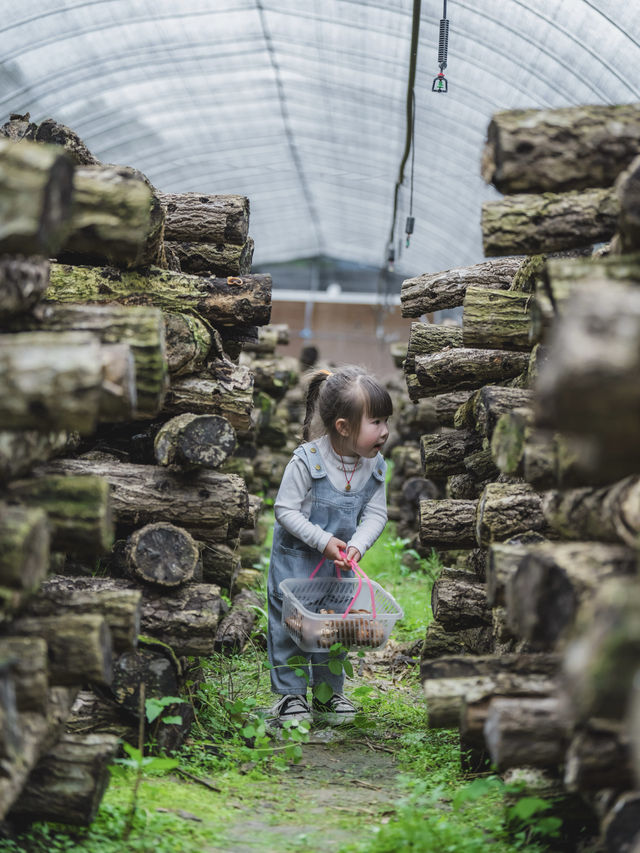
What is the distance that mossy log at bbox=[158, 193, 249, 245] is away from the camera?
5.06 meters

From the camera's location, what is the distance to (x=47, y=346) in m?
2.32

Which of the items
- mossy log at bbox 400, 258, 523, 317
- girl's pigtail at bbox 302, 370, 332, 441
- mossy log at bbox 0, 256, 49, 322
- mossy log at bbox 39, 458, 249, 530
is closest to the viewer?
mossy log at bbox 0, 256, 49, 322

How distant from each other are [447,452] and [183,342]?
200 centimetres

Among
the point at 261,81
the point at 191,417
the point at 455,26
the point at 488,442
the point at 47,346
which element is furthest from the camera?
the point at 261,81

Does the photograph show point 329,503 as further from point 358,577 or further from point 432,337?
point 432,337

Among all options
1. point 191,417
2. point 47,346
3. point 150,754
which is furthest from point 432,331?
point 47,346

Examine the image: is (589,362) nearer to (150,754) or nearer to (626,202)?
(626,202)

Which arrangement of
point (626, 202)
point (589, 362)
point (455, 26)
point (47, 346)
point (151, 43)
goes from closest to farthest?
point (589, 362) < point (47, 346) < point (626, 202) < point (455, 26) < point (151, 43)

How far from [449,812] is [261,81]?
11153 mm

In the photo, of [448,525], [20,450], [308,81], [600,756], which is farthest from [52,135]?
[308,81]

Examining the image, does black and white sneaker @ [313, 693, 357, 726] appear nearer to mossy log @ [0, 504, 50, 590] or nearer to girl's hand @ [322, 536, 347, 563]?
girl's hand @ [322, 536, 347, 563]

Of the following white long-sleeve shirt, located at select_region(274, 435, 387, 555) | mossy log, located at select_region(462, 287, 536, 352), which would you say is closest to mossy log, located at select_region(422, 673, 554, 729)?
white long-sleeve shirt, located at select_region(274, 435, 387, 555)

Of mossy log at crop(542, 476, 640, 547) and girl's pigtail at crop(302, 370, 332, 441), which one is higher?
girl's pigtail at crop(302, 370, 332, 441)

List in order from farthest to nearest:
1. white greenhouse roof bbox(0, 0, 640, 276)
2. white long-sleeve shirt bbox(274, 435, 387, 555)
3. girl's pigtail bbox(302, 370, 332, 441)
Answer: white greenhouse roof bbox(0, 0, 640, 276), girl's pigtail bbox(302, 370, 332, 441), white long-sleeve shirt bbox(274, 435, 387, 555)
